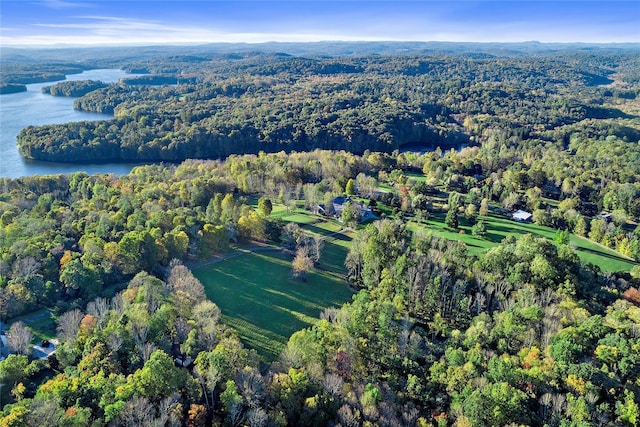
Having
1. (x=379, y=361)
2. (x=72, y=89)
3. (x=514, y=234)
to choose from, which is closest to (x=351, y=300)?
(x=379, y=361)

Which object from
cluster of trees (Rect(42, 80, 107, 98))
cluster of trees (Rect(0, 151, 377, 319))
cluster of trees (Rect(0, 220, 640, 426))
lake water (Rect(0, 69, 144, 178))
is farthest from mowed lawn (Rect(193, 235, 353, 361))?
cluster of trees (Rect(42, 80, 107, 98))

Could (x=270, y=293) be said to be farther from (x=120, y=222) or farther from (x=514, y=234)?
→ (x=514, y=234)

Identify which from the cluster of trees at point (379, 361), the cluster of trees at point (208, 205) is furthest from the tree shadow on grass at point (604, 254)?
the cluster of trees at point (379, 361)

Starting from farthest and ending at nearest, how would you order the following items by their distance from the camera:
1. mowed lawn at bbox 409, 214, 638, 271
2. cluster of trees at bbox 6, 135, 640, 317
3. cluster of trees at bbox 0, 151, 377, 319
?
mowed lawn at bbox 409, 214, 638, 271 < cluster of trees at bbox 6, 135, 640, 317 < cluster of trees at bbox 0, 151, 377, 319

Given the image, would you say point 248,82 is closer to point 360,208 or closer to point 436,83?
point 436,83

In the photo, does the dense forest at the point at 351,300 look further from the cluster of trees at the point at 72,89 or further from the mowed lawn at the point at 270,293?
the cluster of trees at the point at 72,89

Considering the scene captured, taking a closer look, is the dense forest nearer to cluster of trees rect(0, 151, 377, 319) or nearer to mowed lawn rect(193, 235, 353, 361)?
cluster of trees rect(0, 151, 377, 319)

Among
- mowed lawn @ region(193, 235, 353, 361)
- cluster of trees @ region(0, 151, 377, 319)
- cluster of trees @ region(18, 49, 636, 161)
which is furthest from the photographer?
cluster of trees @ region(18, 49, 636, 161)
